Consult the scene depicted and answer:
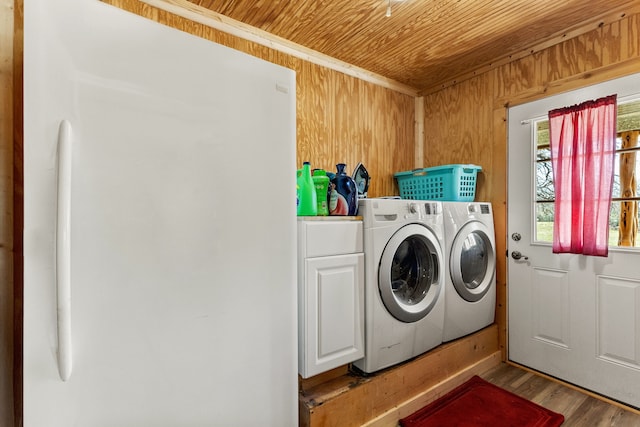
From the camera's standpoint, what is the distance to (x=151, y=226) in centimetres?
78

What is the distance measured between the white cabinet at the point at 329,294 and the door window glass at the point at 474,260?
0.93 metres

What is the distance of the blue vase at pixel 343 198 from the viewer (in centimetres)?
162

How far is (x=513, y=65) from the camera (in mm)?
2195

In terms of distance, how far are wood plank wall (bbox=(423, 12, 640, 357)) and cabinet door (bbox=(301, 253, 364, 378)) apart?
1387mm

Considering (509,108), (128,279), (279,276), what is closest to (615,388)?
(509,108)

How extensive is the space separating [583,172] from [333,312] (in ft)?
5.66

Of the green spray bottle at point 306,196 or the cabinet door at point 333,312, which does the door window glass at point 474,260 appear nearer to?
the cabinet door at point 333,312

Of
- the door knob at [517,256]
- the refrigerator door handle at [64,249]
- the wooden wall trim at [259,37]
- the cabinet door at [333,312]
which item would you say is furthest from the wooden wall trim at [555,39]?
the refrigerator door handle at [64,249]

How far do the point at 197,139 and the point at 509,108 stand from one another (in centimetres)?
229

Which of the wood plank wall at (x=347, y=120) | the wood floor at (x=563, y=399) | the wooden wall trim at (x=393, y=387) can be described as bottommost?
the wood floor at (x=563, y=399)

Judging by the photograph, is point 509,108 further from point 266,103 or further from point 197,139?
point 197,139

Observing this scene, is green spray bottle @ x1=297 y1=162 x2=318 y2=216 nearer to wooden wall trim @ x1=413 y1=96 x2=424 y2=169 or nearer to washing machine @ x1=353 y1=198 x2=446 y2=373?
washing machine @ x1=353 y1=198 x2=446 y2=373

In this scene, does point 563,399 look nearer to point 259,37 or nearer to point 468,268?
point 468,268

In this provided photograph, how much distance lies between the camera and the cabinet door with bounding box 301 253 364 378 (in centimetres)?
136
